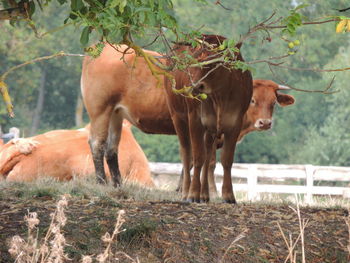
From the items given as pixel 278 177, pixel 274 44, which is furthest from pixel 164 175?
pixel 274 44

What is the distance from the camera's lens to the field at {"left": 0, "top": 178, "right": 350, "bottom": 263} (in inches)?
265

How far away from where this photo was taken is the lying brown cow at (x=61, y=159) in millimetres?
12883

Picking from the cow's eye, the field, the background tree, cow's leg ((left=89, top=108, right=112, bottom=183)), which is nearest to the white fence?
cow's leg ((left=89, top=108, right=112, bottom=183))

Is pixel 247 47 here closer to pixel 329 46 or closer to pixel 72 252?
pixel 329 46

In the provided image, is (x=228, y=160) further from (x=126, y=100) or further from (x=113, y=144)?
(x=113, y=144)

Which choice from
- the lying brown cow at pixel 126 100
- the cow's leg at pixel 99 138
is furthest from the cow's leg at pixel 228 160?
the cow's leg at pixel 99 138

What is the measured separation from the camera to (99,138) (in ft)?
37.2

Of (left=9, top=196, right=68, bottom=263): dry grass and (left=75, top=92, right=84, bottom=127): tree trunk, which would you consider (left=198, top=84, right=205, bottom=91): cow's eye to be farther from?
(left=75, top=92, right=84, bottom=127): tree trunk

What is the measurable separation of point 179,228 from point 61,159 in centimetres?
607

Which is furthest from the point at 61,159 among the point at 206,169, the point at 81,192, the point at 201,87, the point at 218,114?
the point at 201,87

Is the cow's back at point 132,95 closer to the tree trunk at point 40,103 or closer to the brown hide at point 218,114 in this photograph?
the brown hide at point 218,114

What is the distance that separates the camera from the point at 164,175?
2336 cm

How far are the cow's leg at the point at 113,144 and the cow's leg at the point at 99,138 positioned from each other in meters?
0.18

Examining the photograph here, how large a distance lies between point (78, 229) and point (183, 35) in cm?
187
